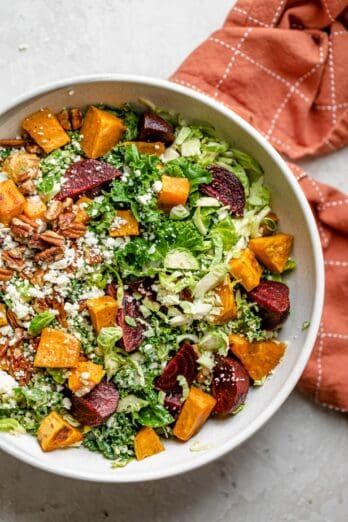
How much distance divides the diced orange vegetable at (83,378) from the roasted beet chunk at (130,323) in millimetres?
108

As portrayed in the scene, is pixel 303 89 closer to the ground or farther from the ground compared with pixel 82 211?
farther from the ground

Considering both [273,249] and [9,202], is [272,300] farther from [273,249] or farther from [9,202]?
[9,202]

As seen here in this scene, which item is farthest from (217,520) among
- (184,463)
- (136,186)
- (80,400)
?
(136,186)

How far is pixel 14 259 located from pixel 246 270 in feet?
2.12

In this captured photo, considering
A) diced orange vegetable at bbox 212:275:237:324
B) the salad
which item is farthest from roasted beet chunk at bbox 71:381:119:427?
diced orange vegetable at bbox 212:275:237:324

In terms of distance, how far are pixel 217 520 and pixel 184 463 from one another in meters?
0.46

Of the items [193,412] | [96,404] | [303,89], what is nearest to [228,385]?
[193,412]

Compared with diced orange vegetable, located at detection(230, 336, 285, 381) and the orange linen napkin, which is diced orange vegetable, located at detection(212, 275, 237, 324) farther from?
the orange linen napkin

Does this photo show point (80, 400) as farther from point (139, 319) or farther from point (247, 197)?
point (247, 197)

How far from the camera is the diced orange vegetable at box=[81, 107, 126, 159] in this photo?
2010mm

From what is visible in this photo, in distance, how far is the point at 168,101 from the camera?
2076 mm

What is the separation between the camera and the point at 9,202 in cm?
195

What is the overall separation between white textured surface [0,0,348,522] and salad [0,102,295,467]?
12.6 inches

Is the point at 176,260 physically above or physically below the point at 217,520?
above
